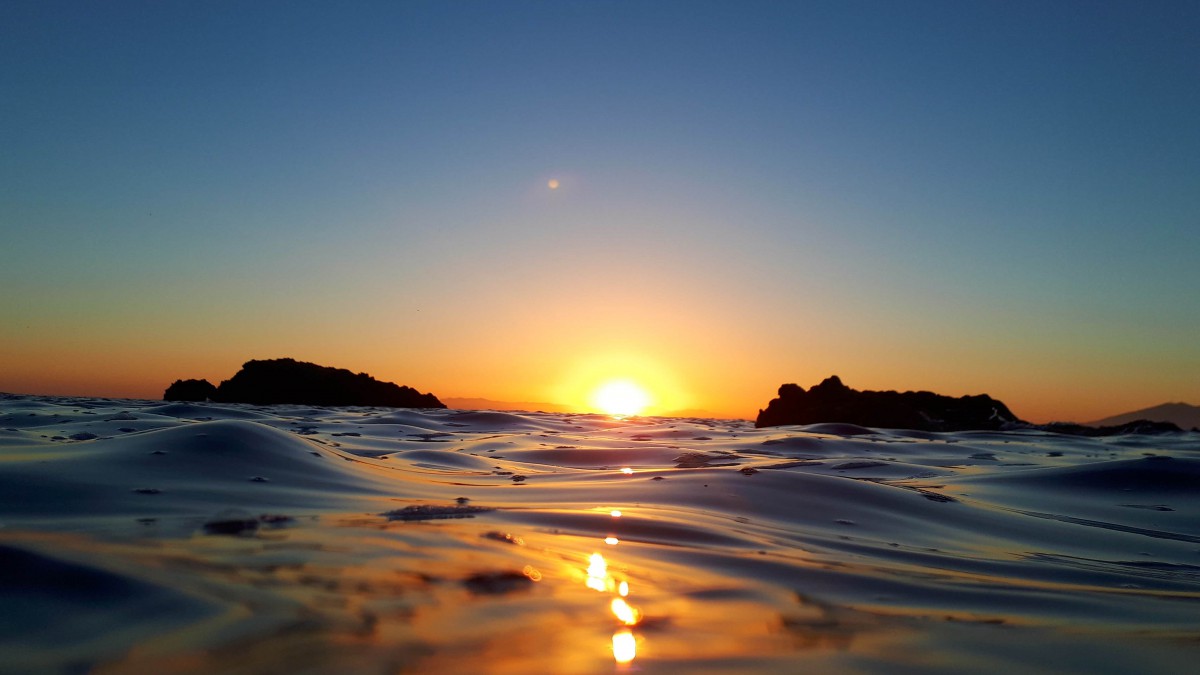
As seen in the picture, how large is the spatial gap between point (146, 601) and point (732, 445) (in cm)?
685

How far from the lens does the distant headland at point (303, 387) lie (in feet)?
98.5

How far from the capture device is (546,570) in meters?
1.88

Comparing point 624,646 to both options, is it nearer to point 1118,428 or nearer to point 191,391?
point 1118,428

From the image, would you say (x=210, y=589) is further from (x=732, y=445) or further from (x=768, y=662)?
(x=732, y=445)

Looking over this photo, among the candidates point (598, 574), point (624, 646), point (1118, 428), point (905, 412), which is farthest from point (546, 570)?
point (1118, 428)

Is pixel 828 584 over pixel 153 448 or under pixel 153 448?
under

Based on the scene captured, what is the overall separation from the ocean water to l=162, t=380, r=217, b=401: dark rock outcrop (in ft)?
91.2

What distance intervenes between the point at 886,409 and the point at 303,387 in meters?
24.9

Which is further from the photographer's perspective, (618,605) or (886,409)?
(886,409)

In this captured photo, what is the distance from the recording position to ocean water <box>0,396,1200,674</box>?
1.29 metres

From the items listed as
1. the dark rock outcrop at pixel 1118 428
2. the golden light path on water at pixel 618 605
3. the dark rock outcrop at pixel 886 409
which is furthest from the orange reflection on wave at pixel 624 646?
the dark rock outcrop at pixel 1118 428

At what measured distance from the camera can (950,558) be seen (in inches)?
99.3

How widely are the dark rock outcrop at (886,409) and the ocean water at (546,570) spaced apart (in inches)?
399

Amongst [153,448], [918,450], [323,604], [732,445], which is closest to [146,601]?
[323,604]
